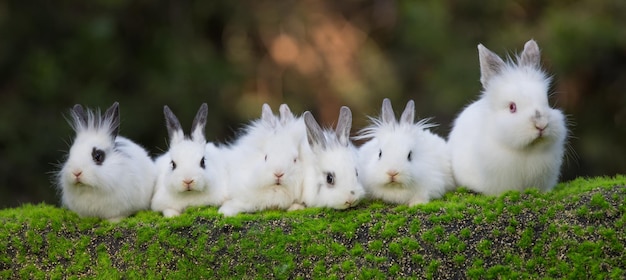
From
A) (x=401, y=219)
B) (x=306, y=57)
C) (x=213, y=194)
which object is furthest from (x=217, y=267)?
(x=306, y=57)

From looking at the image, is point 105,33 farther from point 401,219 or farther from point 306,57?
point 401,219

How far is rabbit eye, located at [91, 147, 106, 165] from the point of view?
759 cm

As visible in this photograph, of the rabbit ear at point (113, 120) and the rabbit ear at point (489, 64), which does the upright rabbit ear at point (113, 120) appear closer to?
the rabbit ear at point (113, 120)

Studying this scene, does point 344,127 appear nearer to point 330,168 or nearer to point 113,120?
point 330,168

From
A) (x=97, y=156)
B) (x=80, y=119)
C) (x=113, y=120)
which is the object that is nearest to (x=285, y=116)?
(x=113, y=120)

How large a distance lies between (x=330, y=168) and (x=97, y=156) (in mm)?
2067

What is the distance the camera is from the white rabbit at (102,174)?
749 cm

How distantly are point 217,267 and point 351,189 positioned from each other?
1.24 meters

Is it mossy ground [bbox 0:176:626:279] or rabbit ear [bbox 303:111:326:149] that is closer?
mossy ground [bbox 0:176:626:279]

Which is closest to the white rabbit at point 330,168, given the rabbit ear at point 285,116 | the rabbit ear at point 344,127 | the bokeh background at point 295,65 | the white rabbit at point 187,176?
the rabbit ear at point 344,127

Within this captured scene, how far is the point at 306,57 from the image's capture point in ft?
48.6

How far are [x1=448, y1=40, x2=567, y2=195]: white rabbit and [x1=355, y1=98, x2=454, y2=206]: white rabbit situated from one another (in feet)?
0.91

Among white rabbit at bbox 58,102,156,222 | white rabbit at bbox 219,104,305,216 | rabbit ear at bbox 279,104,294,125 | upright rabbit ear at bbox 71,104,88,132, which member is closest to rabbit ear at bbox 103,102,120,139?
white rabbit at bbox 58,102,156,222

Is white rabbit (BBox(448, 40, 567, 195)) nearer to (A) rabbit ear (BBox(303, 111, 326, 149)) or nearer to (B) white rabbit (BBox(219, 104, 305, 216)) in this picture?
(A) rabbit ear (BBox(303, 111, 326, 149))
